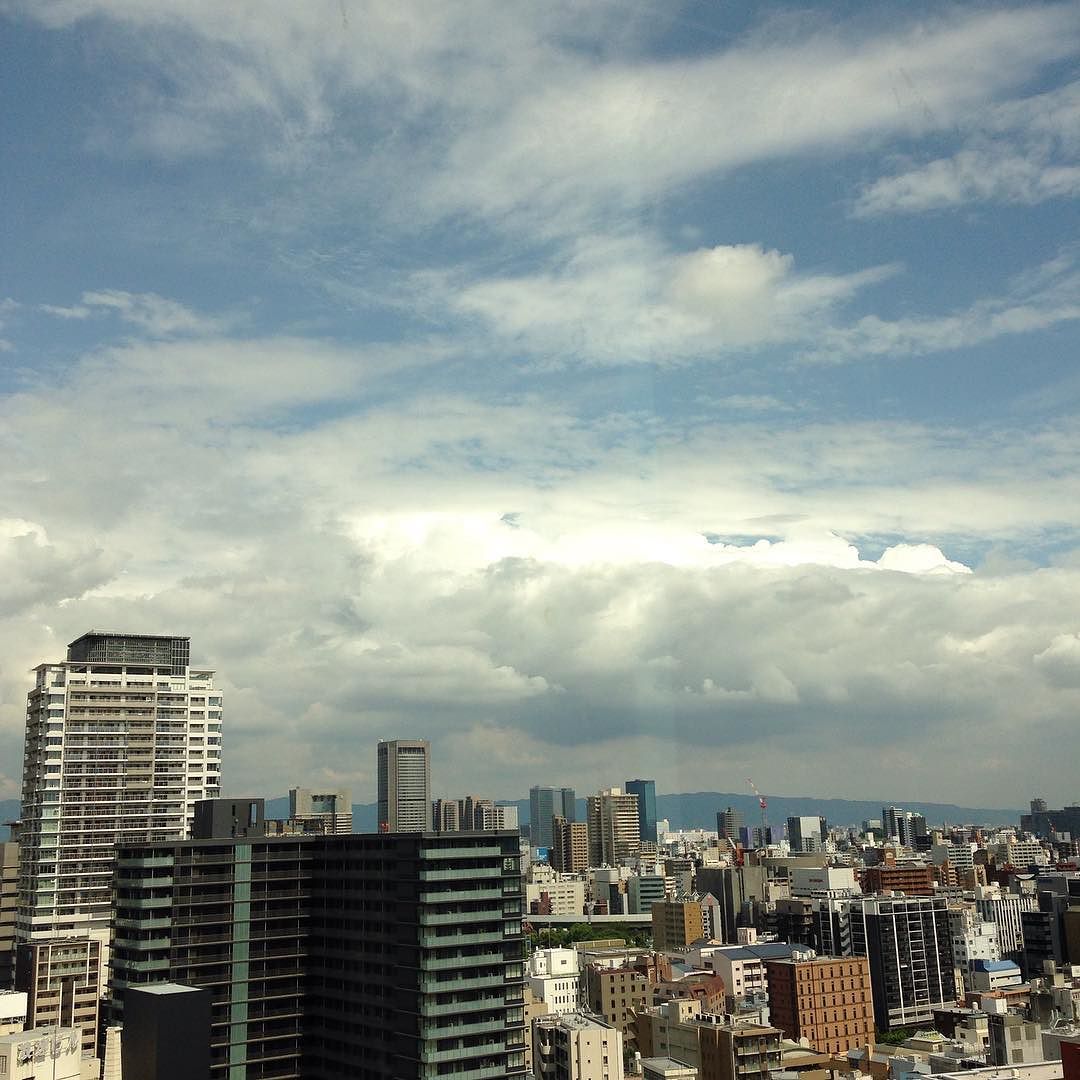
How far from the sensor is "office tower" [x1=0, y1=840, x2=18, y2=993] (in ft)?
219

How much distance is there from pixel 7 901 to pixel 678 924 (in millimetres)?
57459

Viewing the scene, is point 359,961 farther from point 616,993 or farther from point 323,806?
point 323,806

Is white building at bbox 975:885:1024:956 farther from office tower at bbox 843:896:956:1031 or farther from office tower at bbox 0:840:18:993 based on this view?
office tower at bbox 0:840:18:993

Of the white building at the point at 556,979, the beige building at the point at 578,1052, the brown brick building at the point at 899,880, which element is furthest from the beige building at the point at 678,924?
the beige building at the point at 578,1052

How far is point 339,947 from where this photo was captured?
40625 millimetres

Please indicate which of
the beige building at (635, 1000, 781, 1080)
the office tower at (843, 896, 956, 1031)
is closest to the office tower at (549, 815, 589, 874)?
the office tower at (843, 896, 956, 1031)

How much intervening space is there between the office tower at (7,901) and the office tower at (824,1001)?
148 ft

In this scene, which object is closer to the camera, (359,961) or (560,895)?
(359,961)

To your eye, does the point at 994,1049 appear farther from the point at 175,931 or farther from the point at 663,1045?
the point at 175,931

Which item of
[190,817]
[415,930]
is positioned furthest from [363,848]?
[190,817]

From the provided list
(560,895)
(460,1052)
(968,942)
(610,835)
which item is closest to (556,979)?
(968,942)

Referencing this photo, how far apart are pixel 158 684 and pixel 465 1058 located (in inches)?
1576

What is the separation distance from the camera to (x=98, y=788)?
6462 cm

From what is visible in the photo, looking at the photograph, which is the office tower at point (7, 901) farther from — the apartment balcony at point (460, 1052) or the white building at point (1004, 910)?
the white building at point (1004, 910)
